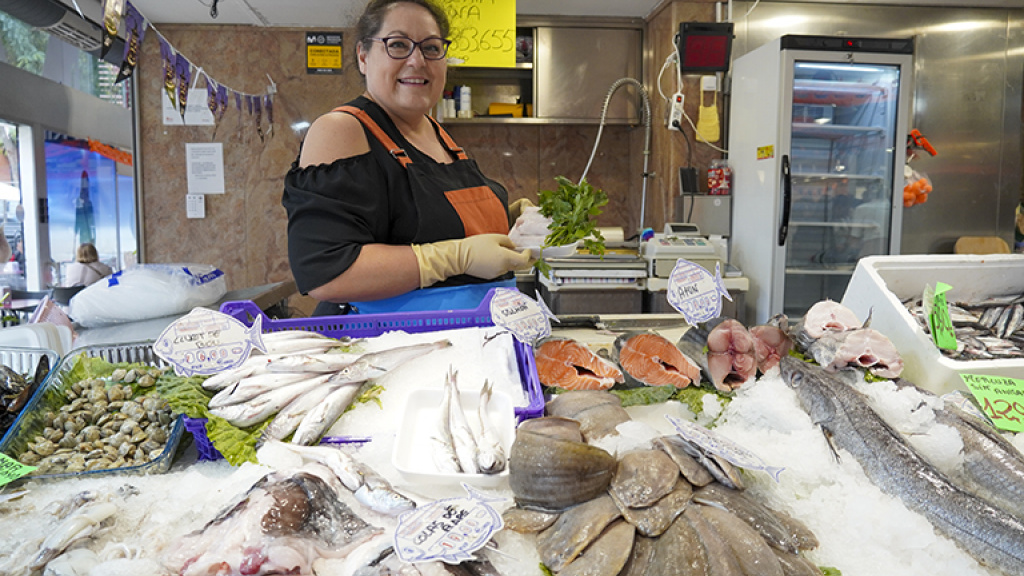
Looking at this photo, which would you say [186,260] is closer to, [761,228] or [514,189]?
[514,189]

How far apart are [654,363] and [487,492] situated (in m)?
0.76

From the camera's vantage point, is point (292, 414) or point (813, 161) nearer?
point (292, 414)

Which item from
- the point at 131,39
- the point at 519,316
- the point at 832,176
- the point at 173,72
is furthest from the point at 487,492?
the point at 832,176

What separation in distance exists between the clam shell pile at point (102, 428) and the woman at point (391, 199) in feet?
1.97

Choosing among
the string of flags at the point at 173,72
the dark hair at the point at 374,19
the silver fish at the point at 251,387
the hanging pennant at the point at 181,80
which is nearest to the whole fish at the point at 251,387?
the silver fish at the point at 251,387

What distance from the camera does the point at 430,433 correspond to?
1.31m

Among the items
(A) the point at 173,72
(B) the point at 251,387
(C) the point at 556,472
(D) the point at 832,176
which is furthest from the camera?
(D) the point at 832,176

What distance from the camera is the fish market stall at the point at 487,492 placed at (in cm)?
90

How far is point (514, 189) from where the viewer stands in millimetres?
6156

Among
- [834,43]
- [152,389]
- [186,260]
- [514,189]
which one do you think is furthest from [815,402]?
[186,260]

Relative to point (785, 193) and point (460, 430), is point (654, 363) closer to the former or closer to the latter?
point (460, 430)

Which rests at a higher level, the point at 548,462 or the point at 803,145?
the point at 803,145

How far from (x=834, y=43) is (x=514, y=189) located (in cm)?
295

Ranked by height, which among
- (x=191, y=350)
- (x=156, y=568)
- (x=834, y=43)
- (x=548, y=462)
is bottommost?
(x=156, y=568)
